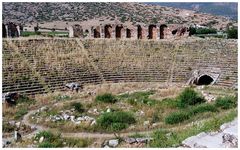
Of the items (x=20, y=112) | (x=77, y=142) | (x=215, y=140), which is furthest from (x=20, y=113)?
(x=215, y=140)

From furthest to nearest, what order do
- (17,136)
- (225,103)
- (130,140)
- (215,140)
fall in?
(225,103) < (17,136) < (130,140) < (215,140)

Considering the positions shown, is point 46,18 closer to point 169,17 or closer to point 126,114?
point 169,17

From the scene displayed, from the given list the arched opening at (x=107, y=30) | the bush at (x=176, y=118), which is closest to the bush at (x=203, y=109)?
the bush at (x=176, y=118)

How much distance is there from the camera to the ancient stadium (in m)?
19.0

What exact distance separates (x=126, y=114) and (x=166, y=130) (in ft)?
10.0

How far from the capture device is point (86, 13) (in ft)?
245

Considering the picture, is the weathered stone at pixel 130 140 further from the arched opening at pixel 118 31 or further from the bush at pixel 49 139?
the arched opening at pixel 118 31

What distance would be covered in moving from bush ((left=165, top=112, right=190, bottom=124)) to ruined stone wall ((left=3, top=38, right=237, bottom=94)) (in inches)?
415

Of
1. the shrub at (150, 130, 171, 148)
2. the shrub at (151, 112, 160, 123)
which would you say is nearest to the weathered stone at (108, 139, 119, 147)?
the shrub at (150, 130, 171, 148)

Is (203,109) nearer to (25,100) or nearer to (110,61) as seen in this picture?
(25,100)

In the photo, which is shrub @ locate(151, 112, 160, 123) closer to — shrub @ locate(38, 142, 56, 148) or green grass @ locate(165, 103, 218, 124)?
green grass @ locate(165, 103, 218, 124)

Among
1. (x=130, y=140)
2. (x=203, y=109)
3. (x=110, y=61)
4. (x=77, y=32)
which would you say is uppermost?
(x=77, y=32)

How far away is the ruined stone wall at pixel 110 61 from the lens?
31753 mm

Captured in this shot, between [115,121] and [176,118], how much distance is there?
2612mm
